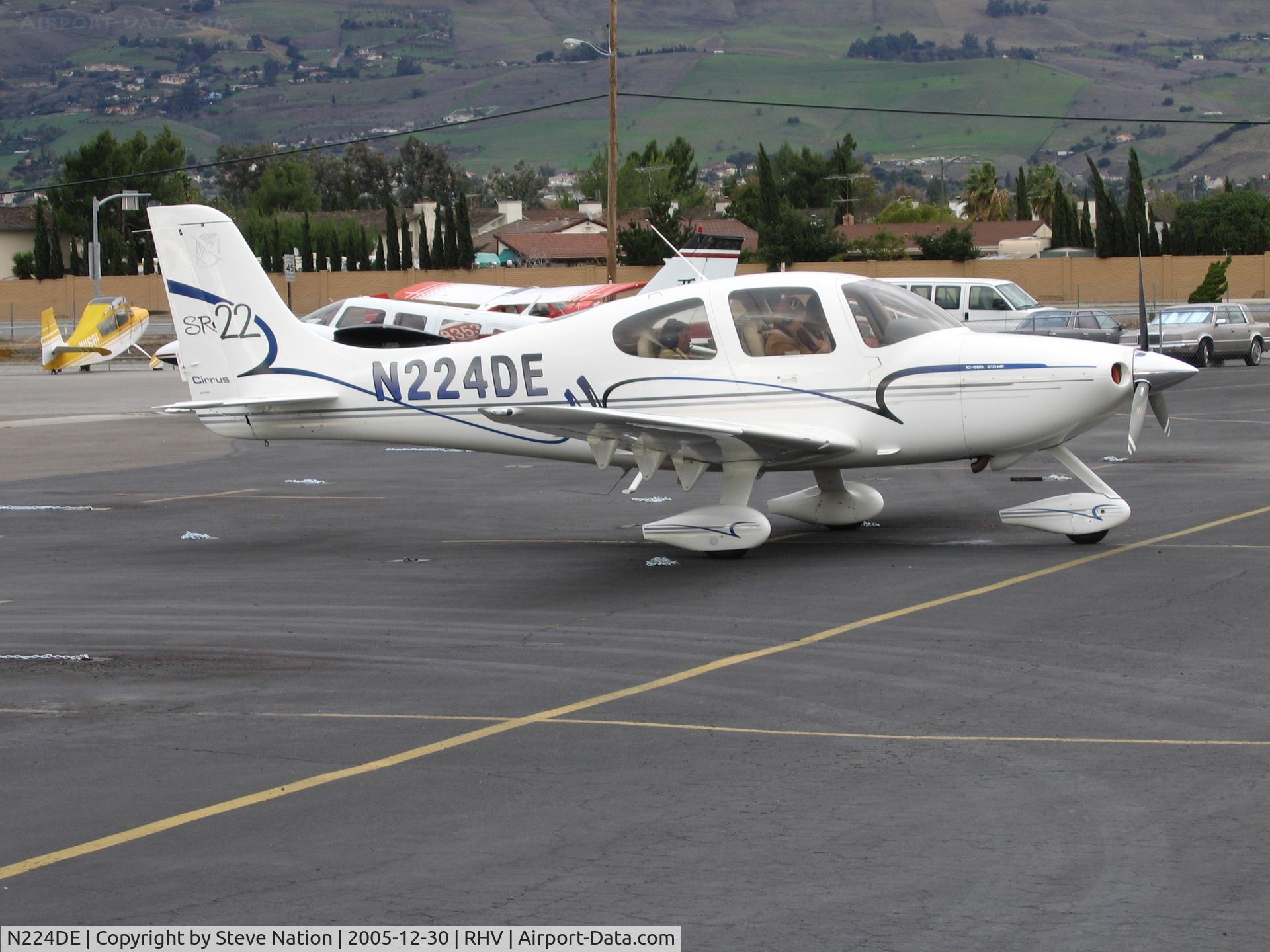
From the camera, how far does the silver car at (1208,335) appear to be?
124 ft

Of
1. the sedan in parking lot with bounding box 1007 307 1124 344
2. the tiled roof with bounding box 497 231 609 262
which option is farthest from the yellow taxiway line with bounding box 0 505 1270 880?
the tiled roof with bounding box 497 231 609 262

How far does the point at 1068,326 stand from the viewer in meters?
35.9

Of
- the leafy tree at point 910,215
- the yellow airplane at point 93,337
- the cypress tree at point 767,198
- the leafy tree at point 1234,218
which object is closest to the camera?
the yellow airplane at point 93,337

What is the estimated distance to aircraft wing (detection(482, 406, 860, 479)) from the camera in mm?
11406

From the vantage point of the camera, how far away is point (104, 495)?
1833 centimetres

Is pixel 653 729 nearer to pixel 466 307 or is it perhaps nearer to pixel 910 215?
pixel 466 307

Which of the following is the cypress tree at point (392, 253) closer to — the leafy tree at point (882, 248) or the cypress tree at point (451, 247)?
the cypress tree at point (451, 247)

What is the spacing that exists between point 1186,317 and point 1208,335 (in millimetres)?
835

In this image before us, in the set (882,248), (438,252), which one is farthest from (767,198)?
(438,252)

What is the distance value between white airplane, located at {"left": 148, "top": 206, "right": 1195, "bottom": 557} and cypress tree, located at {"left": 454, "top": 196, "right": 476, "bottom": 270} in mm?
66104

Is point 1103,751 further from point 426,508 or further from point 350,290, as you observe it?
point 350,290

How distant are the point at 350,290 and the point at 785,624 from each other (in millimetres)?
67695

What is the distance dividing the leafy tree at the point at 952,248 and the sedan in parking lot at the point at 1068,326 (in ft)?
133

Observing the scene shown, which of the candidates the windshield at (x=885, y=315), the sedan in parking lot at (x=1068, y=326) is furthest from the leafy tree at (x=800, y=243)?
the windshield at (x=885, y=315)
